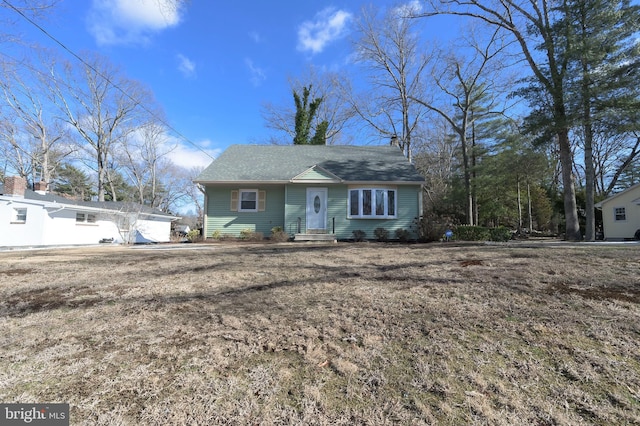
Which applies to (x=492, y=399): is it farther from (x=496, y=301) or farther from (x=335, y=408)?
(x=496, y=301)

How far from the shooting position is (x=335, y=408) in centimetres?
186

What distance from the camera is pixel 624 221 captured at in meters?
18.8

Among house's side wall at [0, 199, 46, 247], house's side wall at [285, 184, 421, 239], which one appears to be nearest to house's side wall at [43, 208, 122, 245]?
house's side wall at [0, 199, 46, 247]

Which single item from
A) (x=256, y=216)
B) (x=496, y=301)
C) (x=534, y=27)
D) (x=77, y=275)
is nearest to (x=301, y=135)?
(x=256, y=216)

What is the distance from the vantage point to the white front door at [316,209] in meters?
14.2

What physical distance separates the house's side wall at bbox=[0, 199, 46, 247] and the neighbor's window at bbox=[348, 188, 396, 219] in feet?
56.4

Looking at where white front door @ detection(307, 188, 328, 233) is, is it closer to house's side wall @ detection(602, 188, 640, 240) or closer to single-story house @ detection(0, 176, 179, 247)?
single-story house @ detection(0, 176, 179, 247)

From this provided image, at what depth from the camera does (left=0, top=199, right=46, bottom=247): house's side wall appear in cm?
1691

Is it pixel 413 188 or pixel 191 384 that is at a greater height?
pixel 413 188

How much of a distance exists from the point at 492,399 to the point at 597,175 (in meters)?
41.0

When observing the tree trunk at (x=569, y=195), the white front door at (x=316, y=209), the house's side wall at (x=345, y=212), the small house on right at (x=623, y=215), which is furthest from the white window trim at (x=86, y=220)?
the small house on right at (x=623, y=215)

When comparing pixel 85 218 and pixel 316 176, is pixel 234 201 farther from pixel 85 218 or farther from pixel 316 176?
pixel 85 218

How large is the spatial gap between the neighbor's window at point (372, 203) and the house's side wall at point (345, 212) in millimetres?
265

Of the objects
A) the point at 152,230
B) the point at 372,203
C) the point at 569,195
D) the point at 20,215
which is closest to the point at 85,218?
the point at 20,215
